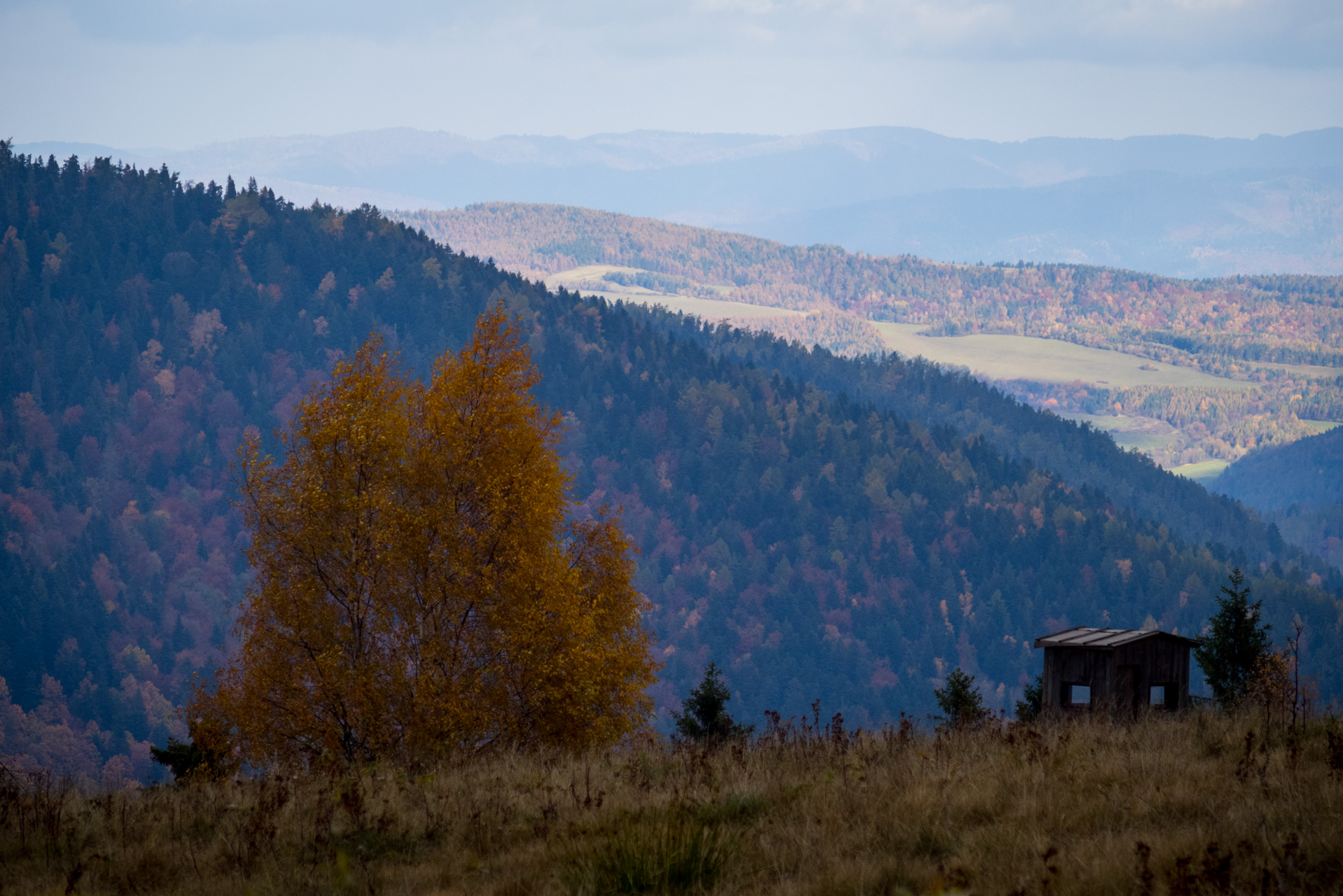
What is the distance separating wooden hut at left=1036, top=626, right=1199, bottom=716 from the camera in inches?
600

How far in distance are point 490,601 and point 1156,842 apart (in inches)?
566

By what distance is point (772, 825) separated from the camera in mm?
8852

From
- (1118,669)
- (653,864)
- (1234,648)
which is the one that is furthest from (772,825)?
(1234,648)

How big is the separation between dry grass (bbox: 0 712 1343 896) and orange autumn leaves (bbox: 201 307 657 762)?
22.8ft

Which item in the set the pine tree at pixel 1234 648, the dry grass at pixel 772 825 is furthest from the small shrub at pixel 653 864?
the pine tree at pixel 1234 648

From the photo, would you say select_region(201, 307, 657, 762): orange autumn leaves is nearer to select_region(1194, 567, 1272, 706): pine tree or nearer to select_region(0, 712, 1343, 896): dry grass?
select_region(0, 712, 1343, 896): dry grass

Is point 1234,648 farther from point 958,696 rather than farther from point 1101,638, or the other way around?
point 1101,638

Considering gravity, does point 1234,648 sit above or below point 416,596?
below

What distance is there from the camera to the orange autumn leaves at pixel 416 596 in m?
19.2

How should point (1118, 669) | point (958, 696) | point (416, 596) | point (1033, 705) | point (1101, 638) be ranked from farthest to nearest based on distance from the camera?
point (958, 696)
point (1033, 705)
point (416, 596)
point (1101, 638)
point (1118, 669)

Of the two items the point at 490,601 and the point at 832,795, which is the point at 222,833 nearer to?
the point at 832,795

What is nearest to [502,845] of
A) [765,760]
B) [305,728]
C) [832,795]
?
[832,795]

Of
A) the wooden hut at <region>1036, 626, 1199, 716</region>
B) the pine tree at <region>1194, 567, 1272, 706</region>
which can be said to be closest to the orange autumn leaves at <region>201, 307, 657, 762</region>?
the wooden hut at <region>1036, 626, 1199, 716</region>

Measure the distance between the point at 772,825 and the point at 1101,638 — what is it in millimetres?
8597
